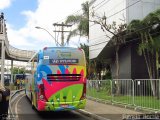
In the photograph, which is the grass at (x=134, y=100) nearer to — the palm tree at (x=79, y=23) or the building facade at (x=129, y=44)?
the building facade at (x=129, y=44)

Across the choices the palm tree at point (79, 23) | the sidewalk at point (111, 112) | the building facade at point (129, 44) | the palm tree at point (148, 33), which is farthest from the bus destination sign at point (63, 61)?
the palm tree at point (79, 23)

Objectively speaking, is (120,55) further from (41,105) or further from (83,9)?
(41,105)

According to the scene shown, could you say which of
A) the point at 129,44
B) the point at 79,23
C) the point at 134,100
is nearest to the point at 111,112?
the point at 134,100

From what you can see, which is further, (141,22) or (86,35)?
(86,35)

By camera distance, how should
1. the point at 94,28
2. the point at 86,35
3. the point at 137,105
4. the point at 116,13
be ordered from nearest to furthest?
the point at 137,105 < the point at 116,13 < the point at 94,28 < the point at 86,35

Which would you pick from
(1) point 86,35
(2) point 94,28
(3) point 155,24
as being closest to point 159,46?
(3) point 155,24

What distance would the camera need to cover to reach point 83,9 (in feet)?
160

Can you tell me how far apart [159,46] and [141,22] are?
2.40 metres

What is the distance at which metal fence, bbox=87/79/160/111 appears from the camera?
18.2 meters

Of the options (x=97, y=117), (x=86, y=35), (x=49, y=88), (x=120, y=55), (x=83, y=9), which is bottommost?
(x=97, y=117)

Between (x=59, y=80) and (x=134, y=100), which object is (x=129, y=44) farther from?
(x=59, y=80)

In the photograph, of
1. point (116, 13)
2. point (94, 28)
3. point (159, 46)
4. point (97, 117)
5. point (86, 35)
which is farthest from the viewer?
point (86, 35)

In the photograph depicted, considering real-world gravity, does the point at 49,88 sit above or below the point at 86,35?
below

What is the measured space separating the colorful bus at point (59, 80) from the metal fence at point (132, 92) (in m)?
3.30
